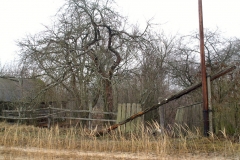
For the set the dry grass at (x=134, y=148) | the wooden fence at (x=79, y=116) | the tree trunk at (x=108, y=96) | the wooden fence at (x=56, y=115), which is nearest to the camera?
the dry grass at (x=134, y=148)

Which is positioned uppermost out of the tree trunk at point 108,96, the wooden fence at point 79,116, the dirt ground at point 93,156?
the tree trunk at point 108,96

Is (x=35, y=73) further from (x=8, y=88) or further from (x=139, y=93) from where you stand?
(x=8, y=88)

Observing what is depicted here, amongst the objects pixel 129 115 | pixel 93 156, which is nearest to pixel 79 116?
pixel 129 115

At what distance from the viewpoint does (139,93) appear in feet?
50.7

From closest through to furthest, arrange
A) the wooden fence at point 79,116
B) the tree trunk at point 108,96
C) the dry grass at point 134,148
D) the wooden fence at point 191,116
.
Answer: the dry grass at point 134,148
the wooden fence at point 191,116
the wooden fence at point 79,116
the tree trunk at point 108,96

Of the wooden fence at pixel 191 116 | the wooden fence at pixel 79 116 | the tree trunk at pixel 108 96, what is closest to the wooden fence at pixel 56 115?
the wooden fence at pixel 79 116

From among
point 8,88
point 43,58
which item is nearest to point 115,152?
point 43,58

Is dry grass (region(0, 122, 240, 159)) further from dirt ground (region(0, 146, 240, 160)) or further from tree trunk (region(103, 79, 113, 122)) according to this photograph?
tree trunk (region(103, 79, 113, 122))

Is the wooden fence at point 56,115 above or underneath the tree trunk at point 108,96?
underneath

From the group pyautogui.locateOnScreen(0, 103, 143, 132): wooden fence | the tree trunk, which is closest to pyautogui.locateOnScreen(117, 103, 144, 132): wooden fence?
pyautogui.locateOnScreen(0, 103, 143, 132): wooden fence

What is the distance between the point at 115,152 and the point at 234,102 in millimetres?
4096

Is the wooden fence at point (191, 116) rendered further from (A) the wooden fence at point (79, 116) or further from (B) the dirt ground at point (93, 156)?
(B) the dirt ground at point (93, 156)

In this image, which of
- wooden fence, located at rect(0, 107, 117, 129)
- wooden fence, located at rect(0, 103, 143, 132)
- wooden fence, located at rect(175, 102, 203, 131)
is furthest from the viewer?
wooden fence, located at rect(0, 107, 117, 129)

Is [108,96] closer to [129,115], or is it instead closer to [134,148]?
[129,115]
